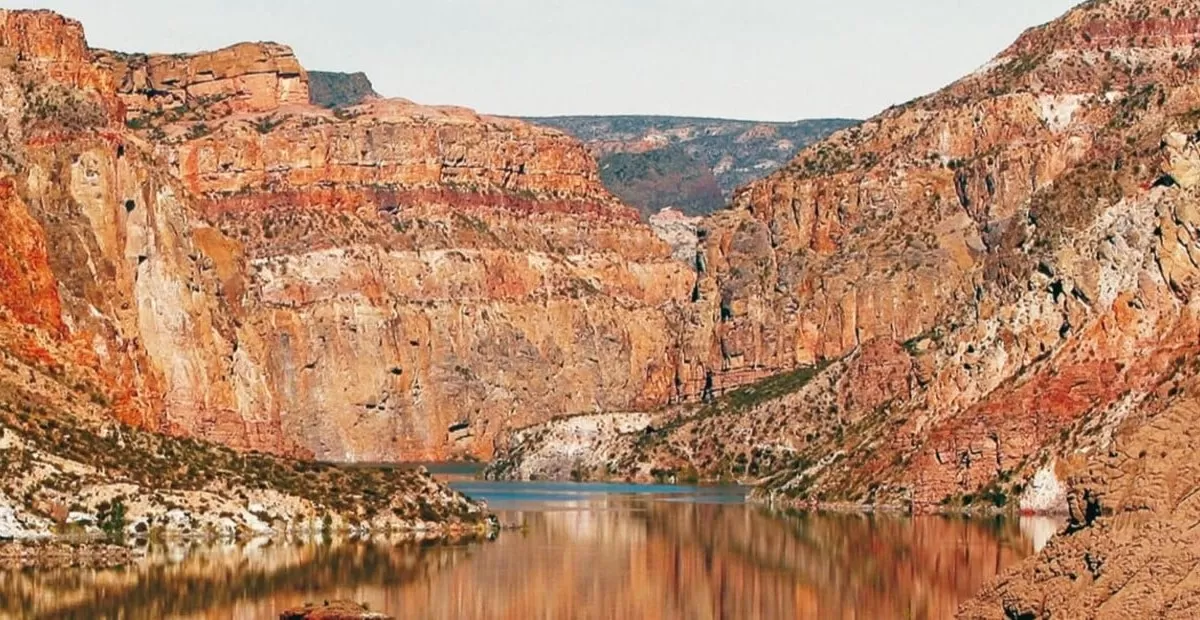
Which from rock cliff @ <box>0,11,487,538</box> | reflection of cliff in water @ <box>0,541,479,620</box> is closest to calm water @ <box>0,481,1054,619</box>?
reflection of cliff in water @ <box>0,541,479,620</box>

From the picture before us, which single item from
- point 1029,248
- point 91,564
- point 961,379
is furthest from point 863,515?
point 91,564

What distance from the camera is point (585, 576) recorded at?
96.2 m

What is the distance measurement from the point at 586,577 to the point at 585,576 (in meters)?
0.56

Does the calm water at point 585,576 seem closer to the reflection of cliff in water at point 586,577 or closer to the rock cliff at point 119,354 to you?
the reflection of cliff in water at point 586,577

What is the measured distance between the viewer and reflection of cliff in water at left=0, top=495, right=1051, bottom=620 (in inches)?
3236

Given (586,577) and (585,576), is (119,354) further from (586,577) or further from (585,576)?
(586,577)

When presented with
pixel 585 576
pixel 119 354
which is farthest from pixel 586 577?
pixel 119 354

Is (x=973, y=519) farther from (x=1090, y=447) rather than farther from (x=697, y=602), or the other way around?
(x=697, y=602)

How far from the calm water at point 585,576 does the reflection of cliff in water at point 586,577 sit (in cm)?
8

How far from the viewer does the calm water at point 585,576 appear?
8225 centimetres

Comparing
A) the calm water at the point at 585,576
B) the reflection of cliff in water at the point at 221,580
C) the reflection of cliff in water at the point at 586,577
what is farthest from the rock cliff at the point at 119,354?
the reflection of cliff in water at the point at 586,577

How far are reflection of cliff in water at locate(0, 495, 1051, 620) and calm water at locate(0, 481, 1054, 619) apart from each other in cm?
8

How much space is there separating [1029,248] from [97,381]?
56251 millimetres

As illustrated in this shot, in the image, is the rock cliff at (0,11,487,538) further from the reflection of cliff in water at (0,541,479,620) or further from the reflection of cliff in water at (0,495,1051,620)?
the reflection of cliff in water at (0,495,1051,620)
